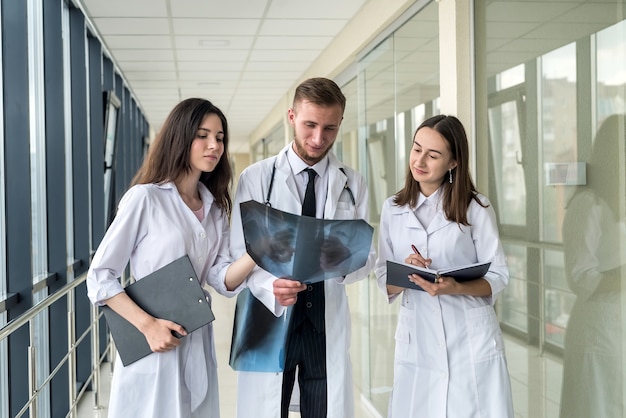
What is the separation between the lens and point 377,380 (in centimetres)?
462

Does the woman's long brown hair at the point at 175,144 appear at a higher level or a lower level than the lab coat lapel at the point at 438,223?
higher

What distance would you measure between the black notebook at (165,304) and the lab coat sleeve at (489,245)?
97 cm

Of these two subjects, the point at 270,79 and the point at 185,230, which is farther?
the point at 270,79

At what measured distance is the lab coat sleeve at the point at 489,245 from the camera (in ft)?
7.62

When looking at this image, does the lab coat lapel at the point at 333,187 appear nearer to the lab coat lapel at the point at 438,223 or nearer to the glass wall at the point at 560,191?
the lab coat lapel at the point at 438,223

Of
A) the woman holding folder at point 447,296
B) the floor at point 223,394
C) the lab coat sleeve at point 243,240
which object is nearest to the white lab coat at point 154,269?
the lab coat sleeve at point 243,240

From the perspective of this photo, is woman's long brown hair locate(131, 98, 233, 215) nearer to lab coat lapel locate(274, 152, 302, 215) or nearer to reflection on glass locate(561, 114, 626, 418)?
lab coat lapel locate(274, 152, 302, 215)

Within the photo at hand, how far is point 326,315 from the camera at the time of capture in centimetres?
235

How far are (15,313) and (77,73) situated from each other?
262 cm

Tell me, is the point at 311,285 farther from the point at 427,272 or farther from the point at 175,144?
the point at 175,144

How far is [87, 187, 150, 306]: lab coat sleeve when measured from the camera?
2055mm

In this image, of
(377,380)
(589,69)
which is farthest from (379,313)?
(589,69)

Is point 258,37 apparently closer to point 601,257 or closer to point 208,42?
point 208,42

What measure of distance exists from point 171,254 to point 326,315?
0.60m
